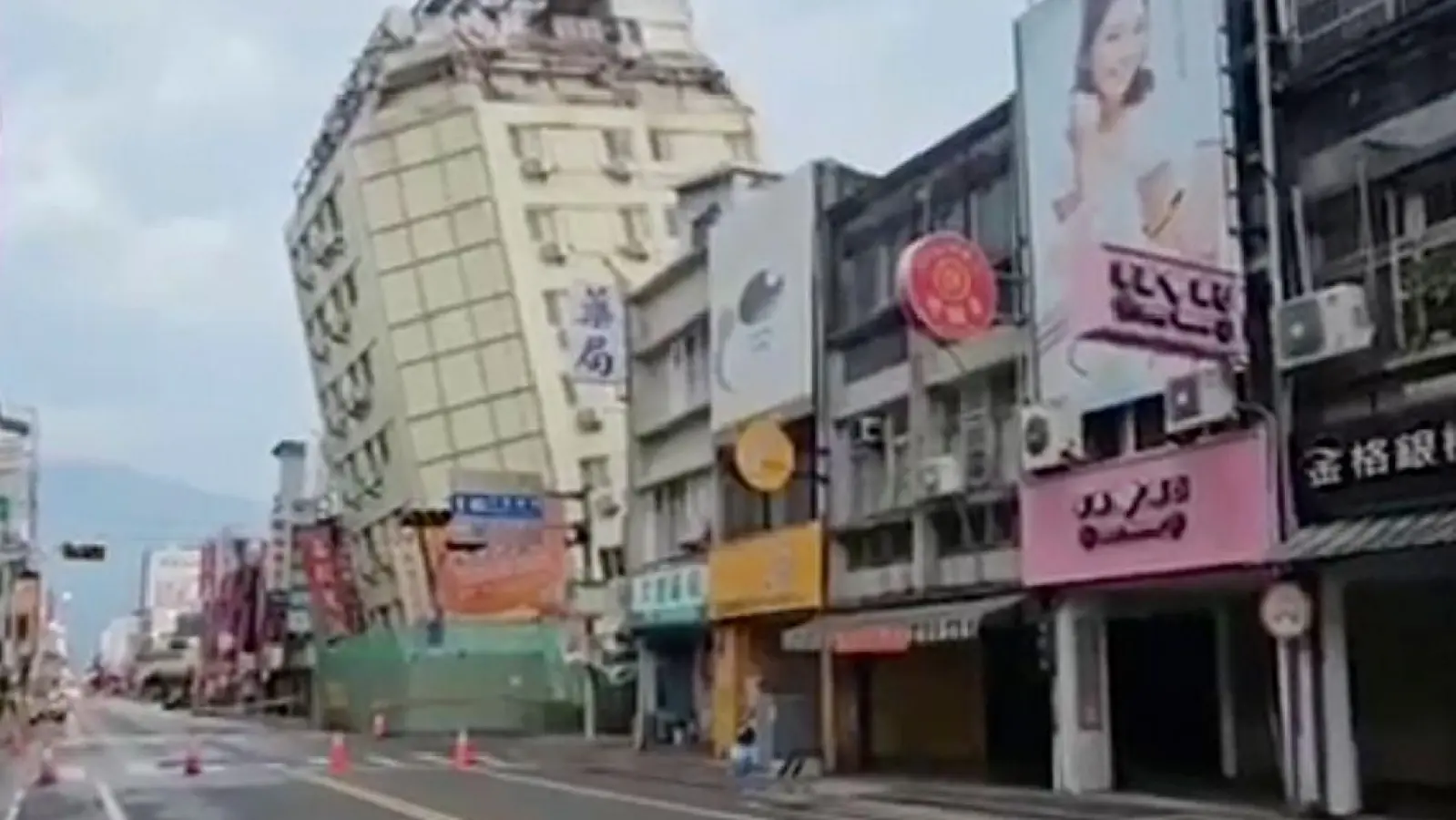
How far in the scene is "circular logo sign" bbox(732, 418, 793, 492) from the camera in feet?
119

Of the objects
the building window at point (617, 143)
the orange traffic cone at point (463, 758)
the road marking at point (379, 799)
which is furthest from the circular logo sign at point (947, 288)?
the building window at point (617, 143)

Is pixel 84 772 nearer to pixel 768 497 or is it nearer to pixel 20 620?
pixel 768 497

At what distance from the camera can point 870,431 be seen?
115ft

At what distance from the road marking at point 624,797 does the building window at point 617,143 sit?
1644 inches

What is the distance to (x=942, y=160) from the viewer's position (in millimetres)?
33281

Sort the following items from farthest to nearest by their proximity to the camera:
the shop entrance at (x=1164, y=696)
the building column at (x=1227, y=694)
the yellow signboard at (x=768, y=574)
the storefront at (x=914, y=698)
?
the yellow signboard at (x=768, y=574), the storefront at (x=914, y=698), the shop entrance at (x=1164, y=696), the building column at (x=1227, y=694)

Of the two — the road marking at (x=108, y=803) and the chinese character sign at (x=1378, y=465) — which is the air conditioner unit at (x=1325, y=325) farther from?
the road marking at (x=108, y=803)

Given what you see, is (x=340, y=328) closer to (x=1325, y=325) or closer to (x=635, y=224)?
(x=635, y=224)

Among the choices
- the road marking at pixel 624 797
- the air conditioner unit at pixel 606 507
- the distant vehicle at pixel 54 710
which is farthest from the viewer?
the distant vehicle at pixel 54 710

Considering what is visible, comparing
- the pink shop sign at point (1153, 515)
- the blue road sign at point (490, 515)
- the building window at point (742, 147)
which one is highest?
the building window at point (742, 147)

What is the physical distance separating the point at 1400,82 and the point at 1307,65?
4.64 feet

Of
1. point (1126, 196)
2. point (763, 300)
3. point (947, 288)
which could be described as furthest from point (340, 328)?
point (1126, 196)

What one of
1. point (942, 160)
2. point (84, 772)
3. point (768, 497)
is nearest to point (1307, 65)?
point (942, 160)

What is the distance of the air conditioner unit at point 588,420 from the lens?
2921 inches
